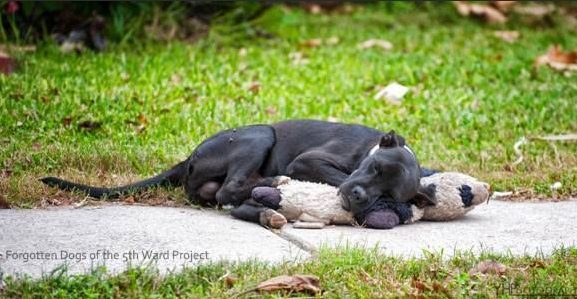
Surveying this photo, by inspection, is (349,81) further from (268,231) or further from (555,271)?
(555,271)

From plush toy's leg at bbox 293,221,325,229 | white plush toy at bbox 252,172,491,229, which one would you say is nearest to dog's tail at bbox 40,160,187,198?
white plush toy at bbox 252,172,491,229

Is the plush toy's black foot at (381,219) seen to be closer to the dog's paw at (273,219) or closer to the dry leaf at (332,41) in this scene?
the dog's paw at (273,219)

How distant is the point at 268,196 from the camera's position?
19.2ft

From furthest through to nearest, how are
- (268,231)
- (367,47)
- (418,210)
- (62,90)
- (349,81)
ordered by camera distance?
(367,47)
(349,81)
(62,90)
(418,210)
(268,231)

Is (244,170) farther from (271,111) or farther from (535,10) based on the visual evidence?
(535,10)

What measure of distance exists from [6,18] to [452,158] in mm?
5256

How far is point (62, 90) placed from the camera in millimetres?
8805

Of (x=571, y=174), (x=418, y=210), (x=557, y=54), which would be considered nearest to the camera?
(x=418, y=210)

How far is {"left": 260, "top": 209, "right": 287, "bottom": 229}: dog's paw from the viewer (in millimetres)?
5660

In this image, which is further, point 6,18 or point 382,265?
point 6,18

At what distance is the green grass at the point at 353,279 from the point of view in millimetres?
4406

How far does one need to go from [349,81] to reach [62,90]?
297cm

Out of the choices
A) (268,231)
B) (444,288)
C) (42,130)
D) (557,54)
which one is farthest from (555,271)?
(557,54)

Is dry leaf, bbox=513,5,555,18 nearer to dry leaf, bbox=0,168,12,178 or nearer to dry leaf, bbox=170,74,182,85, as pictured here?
dry leaf, bbox=170,74,182,85
